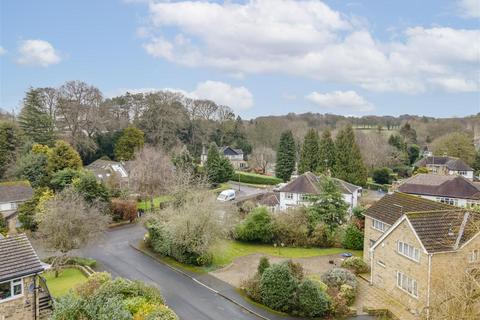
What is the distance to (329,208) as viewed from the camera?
33.8m

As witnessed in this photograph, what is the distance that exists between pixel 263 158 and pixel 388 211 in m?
50.7

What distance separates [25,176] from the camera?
42.8 m

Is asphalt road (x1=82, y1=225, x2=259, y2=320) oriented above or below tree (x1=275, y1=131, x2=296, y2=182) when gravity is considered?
below

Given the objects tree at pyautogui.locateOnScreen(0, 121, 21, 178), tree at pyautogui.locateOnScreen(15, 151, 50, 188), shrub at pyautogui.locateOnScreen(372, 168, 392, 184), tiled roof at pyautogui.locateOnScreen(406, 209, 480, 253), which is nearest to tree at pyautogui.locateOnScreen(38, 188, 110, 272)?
tree at pyautogui.locateOnScreen(15, 151, 50, 188)

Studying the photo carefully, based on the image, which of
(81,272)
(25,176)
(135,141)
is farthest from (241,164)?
(81,272)

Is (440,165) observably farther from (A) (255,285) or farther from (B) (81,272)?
(B) (81,272)

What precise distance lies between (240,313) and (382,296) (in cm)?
886

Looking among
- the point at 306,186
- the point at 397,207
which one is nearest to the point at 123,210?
the point at 306,186

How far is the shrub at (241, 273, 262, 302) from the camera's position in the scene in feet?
75.6

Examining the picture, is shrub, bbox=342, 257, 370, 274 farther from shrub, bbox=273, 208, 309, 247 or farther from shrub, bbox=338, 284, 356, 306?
shrub, bbox=273, 208, 309, 247

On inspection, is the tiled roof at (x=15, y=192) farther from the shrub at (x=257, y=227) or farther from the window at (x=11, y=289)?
the window at (x=11, y=289)

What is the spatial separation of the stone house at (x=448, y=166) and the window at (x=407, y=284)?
43280mm

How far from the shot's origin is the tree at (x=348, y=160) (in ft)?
190

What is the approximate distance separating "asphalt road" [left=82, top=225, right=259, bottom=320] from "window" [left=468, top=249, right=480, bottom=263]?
12.2 metres
